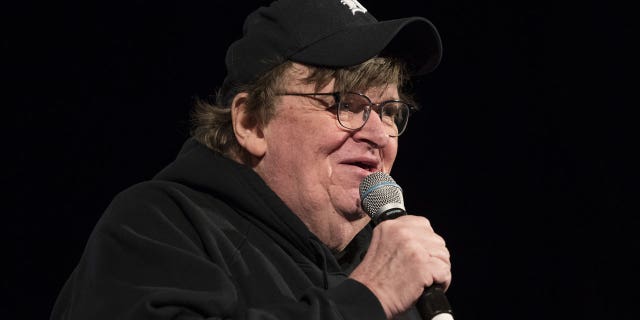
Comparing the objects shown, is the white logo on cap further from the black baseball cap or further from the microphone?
the microphone

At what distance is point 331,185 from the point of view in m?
1.94

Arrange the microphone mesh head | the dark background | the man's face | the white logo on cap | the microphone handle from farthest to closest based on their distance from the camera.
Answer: the dark background → the white logo on cap → the man's face → the microphone mesh head → the microphone handle

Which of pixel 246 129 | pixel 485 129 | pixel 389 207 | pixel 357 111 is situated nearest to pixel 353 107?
pixel 357 111

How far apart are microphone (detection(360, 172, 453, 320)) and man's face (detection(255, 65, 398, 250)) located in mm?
106

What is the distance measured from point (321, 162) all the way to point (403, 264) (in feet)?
1.43

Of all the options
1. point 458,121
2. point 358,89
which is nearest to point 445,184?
point 458,121

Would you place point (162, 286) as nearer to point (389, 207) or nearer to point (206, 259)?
point (206, 259)

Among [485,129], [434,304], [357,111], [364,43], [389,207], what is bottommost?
[485,129]

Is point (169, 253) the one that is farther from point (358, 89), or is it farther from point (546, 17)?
point (546, 17)

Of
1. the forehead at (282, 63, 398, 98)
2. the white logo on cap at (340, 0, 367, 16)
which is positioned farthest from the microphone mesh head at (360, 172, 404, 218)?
Result: the white logo on cap at (340, 0, 367, 16)

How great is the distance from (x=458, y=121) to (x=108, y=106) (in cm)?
139

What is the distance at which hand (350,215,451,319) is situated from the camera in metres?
1.56

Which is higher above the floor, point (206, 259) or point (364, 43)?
point (364, 43)

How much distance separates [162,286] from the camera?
1549 mm
